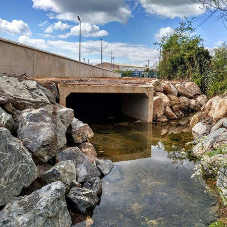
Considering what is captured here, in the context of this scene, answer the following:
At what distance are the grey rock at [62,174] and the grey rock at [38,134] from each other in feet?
0.76

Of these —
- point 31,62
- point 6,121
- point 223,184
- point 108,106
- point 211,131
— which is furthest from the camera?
point 108,106

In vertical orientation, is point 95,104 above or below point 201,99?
below

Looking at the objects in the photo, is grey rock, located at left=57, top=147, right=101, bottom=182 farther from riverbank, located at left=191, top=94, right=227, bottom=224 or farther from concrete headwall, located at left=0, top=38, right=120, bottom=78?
concrete headwall, located at left=0, top=38, right=120, bottom=78

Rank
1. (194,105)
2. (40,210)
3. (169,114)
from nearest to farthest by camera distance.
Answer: (40,210) → (169,114) → (194,105)

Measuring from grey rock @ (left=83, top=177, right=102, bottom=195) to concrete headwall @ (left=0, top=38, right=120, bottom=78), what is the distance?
4.41 m

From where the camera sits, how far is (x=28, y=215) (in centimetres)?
275

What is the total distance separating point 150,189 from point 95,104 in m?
9.66

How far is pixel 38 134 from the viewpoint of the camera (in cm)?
379

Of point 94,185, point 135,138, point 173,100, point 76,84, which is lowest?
point 94,185

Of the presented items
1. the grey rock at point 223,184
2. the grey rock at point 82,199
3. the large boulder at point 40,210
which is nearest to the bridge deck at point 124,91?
the grey rock at point 82,199

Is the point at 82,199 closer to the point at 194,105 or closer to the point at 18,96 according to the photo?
the point at 18,96

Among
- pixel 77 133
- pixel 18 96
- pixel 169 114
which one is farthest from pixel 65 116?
pixel 169 114

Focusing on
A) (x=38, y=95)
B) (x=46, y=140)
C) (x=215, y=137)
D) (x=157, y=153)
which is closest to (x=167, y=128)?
(x=157, y=153)

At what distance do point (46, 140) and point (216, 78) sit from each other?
468 inches
